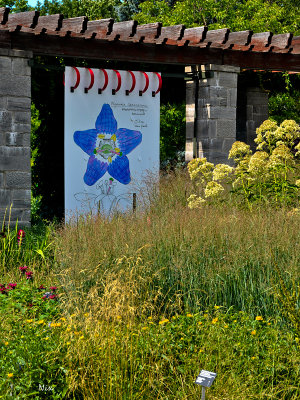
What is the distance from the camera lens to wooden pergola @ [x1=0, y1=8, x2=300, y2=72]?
8625mm

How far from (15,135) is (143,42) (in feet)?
7.84

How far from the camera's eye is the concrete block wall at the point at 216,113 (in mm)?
10250

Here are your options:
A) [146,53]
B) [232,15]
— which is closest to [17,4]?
[232,15]

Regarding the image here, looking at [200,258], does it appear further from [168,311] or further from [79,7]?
[79,7]

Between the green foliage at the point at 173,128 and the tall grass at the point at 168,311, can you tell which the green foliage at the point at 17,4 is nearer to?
the green foliage at the point at 173,128

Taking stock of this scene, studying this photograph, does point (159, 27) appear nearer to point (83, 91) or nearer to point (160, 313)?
point (83, 91)

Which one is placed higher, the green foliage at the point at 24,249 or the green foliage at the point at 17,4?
the green foliage at the point at 17,4

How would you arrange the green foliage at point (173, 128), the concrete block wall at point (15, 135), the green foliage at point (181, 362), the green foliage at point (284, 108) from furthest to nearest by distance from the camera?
1. the green foliage at point (284, 108)
2. the green foliage at point (173, 128)
3. the concrete block wall at point (15, 135)
4. the green foliage at point (181, 362)

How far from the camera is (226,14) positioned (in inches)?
787

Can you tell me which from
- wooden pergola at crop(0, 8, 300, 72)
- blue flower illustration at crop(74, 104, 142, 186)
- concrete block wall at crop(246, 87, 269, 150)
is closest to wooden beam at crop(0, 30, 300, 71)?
wooden pergola at crop(0, 8, 300, 72)

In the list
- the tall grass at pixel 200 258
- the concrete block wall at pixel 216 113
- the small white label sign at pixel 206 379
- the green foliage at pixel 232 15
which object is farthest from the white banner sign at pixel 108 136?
the green foliage at pixel 232 15

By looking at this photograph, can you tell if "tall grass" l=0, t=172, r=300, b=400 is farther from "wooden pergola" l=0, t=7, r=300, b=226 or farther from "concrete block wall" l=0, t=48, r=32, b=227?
"wooden pergola" l=0, t=7, r=300, b=226

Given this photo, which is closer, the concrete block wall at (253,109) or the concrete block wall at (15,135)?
the concrete block wall at (15,135)

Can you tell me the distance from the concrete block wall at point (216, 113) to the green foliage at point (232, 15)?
939 cm
